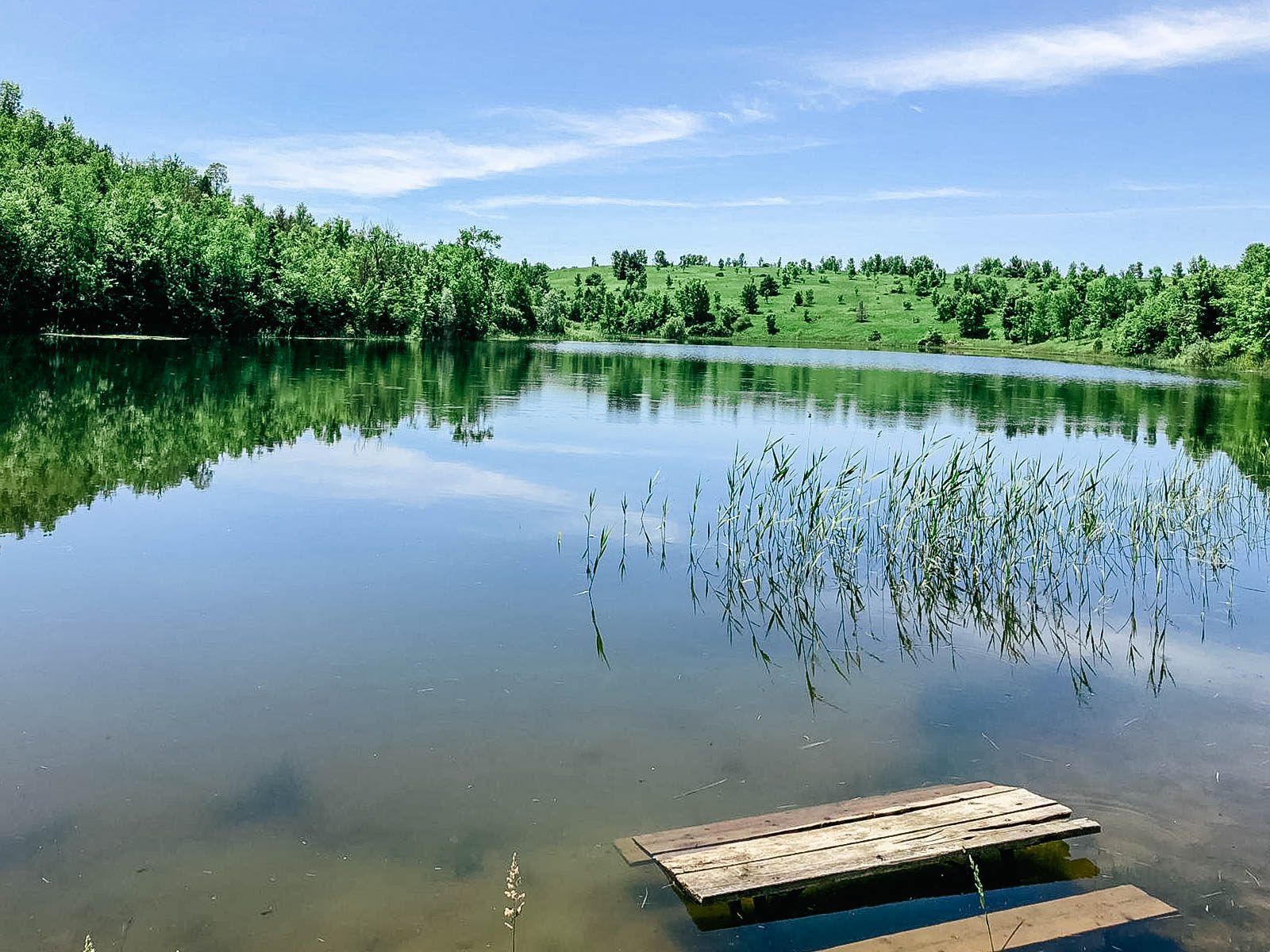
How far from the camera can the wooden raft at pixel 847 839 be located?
5293 millimetres

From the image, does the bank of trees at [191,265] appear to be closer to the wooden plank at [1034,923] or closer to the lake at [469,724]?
the lake at [469,724]

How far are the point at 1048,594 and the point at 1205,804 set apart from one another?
223 inches

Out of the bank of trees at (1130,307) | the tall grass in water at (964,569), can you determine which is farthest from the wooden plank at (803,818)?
the bank of trees at (1130,307)

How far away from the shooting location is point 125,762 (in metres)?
6.76

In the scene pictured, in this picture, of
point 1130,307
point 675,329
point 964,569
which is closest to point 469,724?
point 964,569

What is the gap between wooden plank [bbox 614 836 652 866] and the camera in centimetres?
578

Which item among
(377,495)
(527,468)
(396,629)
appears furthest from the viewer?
(527,468)

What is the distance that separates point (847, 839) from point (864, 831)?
178 millimetres

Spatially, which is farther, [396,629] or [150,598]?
[150,598]

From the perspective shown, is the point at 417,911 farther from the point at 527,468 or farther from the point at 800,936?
the point at 527,468

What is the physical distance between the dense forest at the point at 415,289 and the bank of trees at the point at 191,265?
167mm

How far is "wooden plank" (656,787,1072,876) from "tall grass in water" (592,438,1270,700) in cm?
291

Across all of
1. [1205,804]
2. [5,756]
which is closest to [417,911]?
[5,756]

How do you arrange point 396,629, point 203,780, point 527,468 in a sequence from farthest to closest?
point 527,468
point 396,629
point 203,780
